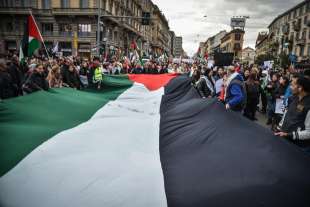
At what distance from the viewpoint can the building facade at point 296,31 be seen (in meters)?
59.1

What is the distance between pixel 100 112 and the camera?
4.34m

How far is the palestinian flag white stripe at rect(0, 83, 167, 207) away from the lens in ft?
7.22

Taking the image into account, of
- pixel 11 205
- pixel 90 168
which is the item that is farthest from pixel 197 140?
pixel 11 205

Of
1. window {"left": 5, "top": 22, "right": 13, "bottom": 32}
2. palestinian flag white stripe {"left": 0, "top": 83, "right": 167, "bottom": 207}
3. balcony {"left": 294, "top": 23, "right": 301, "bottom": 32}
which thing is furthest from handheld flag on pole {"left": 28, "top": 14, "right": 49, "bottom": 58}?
balcony {"left": 294, "top": 23, "right": 301, "bottom": 32}

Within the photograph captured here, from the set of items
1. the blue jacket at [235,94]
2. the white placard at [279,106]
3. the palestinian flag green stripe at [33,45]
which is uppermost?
the palestinian flag green stripe at [33,45]

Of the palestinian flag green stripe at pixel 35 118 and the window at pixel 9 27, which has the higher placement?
the window at pixel 9 27

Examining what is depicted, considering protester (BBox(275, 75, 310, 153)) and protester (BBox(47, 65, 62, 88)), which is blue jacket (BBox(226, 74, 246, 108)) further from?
protester (BBox(47, 65, 62, 88))

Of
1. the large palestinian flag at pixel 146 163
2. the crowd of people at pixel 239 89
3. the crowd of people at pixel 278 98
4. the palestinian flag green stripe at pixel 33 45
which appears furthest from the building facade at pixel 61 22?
the large palestinian flag at pixel 146 163

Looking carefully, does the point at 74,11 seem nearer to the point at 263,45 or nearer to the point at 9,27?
the point at 9,27

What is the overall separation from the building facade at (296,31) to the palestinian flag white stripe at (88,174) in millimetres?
54266

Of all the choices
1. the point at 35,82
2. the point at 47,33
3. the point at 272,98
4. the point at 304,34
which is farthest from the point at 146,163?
the point at 304,34

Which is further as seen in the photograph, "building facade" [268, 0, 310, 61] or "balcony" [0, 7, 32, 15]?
"building facade" [268, 0, 310, 61]

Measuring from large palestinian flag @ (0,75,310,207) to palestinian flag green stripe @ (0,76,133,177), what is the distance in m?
0.01

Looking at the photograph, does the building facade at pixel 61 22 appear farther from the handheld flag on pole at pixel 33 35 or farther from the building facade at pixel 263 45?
the building facade at pixel 263 45
